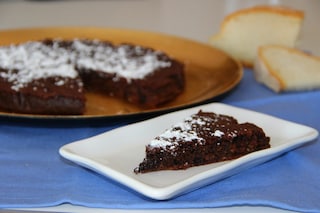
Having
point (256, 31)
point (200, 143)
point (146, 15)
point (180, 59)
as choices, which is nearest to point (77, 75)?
point (180, 59)

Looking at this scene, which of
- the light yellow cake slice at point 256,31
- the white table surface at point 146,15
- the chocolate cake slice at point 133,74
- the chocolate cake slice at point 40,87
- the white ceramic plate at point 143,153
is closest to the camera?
the white ceramic plate at point 143,153

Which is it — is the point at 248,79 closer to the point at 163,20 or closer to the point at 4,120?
the point at 4,120

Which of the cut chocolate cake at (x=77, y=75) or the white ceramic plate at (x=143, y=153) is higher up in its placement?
the white ceramic plate at (x=143, y=153)

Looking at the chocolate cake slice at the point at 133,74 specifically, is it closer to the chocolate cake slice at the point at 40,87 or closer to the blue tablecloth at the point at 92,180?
the chocolate cake slice at the point at 40,87

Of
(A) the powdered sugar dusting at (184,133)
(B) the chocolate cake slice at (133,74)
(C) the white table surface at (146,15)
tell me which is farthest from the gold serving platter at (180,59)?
(C) the white table surface at (146,15)

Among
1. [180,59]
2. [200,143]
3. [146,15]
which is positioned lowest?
[146,15]

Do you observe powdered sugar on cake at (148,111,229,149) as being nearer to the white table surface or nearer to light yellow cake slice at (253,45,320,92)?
light yellow cake slice at (253,45,320,92)

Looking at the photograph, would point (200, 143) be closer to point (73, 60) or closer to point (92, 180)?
point (92, 180)
